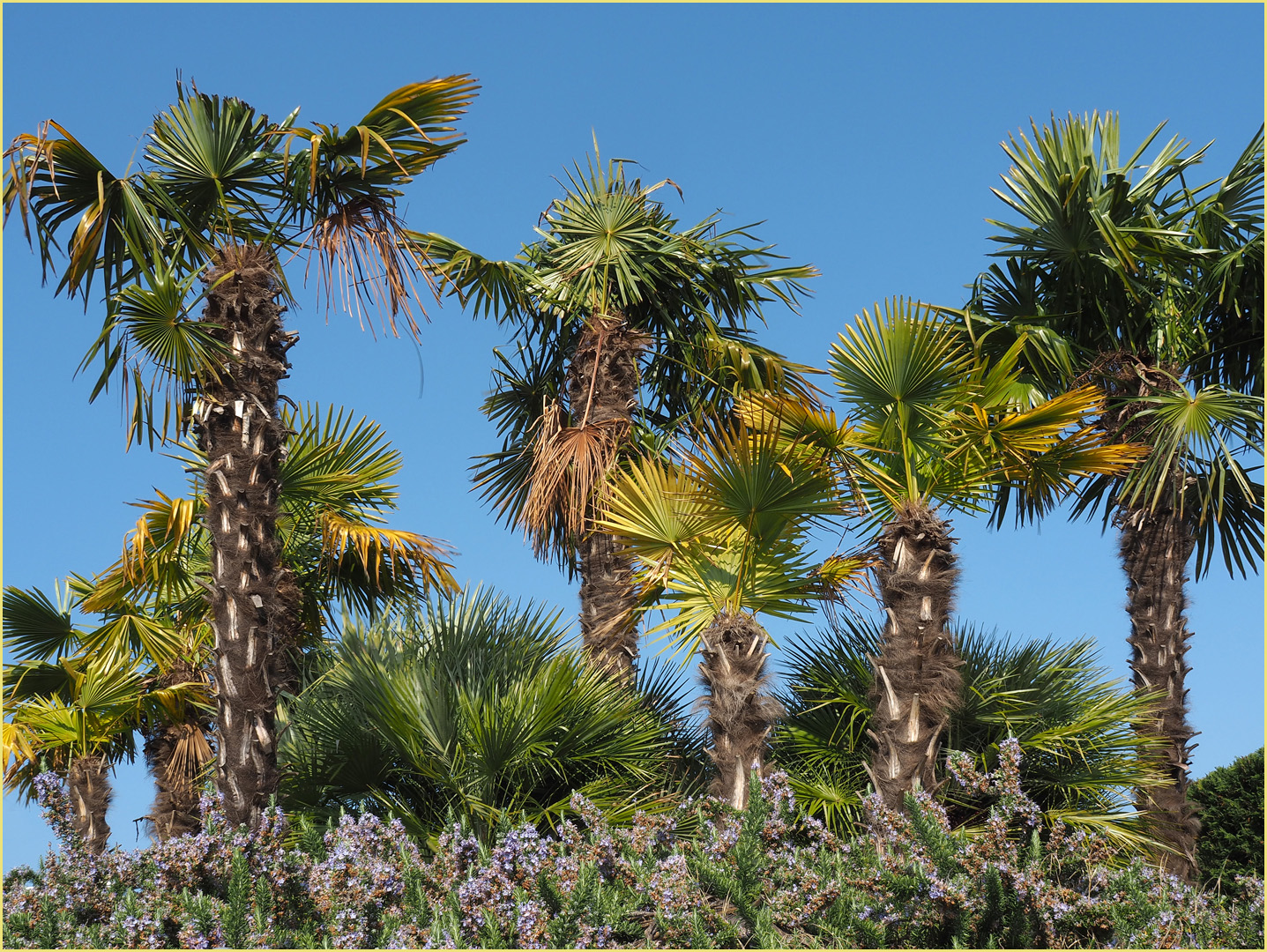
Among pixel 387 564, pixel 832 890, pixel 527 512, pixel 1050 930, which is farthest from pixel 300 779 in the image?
pixel 1050 930

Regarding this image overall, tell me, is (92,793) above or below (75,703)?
below

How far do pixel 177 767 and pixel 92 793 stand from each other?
4.82 feet

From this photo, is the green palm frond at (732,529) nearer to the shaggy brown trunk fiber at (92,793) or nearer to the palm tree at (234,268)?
the palm tree at (234,268)

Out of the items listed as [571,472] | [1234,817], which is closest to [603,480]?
[571,472]

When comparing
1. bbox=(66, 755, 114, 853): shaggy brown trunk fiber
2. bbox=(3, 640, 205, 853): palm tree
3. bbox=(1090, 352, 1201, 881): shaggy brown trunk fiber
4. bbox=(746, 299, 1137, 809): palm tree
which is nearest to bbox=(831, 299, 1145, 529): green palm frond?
bbox=(746, 299, 1137, 809): palm tree

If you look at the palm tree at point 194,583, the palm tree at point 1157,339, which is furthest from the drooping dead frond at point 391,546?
the palm tree at point 1157,339

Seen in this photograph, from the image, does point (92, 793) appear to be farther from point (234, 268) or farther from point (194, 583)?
point (234, 268)

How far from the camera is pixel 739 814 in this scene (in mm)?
7047

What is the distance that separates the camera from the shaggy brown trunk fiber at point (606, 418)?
11711 millimetres

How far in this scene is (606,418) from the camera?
12602 millimetres

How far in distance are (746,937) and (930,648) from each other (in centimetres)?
292

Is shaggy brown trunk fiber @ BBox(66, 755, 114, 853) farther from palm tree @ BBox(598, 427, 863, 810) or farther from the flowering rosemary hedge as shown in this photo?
palm tree @ BBox(598, 427, 863, 810)

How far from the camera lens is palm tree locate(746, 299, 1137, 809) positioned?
8.76 m

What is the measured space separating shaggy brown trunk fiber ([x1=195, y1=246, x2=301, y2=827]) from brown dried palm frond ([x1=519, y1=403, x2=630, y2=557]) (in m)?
3.87
